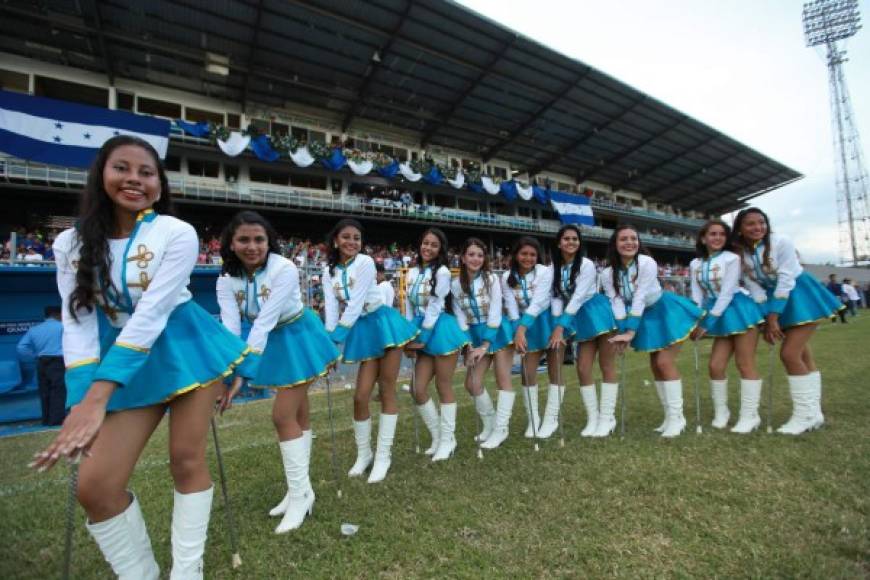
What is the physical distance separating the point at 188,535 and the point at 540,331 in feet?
12.8

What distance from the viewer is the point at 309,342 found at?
340 centimetres

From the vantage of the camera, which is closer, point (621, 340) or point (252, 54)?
point (621, 340)

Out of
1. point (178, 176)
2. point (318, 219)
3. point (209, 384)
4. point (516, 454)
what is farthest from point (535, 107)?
point (209, 384)

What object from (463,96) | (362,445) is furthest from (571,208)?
(362,445)

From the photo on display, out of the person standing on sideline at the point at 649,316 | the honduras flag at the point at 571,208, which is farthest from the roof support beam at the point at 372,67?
the person standing on sideline at the point at 649,316

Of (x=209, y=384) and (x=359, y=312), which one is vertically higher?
(x=359, y=312)

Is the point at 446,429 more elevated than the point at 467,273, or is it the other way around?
the point at 467,273

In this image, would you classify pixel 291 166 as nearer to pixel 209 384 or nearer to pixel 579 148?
pixel 579 148

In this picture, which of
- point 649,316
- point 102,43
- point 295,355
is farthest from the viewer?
point 102,43

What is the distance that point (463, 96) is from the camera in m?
28.3

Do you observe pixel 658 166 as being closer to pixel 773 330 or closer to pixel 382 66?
pixel 382 66

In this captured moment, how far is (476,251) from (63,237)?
3.47 m

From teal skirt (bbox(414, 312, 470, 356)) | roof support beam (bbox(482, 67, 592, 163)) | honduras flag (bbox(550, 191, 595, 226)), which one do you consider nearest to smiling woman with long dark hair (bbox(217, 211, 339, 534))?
teal skirt (bbox(414, 312, 470, 356))

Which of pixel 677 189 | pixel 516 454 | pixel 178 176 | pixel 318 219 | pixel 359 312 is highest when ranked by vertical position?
pixel 677 189
